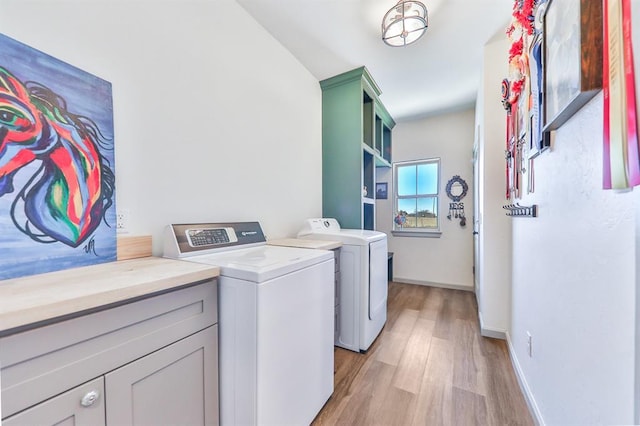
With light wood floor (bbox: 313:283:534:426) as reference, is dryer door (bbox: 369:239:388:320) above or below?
above

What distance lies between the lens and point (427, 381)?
1.63m

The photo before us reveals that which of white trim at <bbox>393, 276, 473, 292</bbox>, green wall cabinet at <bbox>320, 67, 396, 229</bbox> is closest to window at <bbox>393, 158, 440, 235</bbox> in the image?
white trim at <bbox>393, 276, 473, 292</bbox>

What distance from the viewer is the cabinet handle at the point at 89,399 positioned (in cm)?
67

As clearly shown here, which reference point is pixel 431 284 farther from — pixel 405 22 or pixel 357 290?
pixel 405 22

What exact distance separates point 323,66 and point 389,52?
671mm

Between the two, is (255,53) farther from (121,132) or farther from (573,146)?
(573,146)

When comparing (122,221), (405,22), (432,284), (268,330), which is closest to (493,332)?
(432,284)

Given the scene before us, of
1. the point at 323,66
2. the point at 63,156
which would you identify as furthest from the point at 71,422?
the point at 323,66

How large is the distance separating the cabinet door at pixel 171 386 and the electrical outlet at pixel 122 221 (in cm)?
63

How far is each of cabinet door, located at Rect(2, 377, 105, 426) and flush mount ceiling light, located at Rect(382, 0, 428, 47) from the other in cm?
239

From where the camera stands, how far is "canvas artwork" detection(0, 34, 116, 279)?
0.84 metres

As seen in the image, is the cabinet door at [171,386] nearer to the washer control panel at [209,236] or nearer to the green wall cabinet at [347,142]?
the washer control panel at [209,236]

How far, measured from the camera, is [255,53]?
195cm

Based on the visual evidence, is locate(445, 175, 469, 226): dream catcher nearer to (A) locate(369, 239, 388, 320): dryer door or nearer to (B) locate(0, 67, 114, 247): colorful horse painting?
(A) locate(369, 239, 388, 320): dryer door
